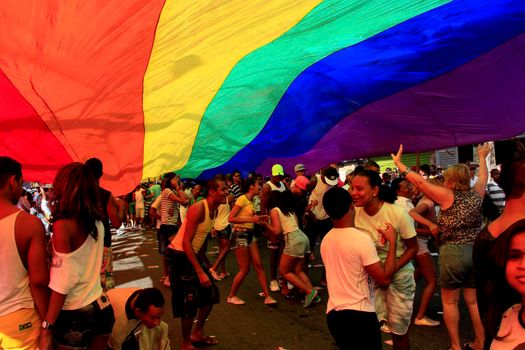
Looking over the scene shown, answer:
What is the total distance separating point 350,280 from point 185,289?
2150mm

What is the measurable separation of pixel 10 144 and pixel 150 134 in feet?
4.30

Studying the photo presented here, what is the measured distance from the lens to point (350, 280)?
107 inches

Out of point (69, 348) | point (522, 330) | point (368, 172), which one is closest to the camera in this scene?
point (522, 330)

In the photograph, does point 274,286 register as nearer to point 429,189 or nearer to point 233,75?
point 233,75

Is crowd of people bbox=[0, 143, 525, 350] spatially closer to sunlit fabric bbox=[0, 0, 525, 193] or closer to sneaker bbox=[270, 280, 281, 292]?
sunlit fabric bbox=[0, 0, 525, 193]

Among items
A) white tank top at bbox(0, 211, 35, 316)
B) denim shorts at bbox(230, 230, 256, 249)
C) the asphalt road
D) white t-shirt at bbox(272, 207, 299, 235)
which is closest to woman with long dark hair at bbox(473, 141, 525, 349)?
white tank top at bbox(0, 211, 35, 316)

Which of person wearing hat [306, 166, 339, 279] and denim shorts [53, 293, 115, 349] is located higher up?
denim shorts [53, 293, 115, 349]

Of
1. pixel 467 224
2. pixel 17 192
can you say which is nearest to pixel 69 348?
pixel 17 192

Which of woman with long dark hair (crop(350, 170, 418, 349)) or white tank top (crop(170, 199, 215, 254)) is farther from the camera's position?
white tank top (crop(170, 199, 215, 254))

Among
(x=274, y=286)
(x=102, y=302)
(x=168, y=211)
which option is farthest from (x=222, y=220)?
(x=102, y=302)

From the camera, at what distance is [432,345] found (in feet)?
14.3

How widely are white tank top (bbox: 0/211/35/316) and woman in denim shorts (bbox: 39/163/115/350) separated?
164 mm

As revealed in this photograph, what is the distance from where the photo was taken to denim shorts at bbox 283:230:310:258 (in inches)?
230

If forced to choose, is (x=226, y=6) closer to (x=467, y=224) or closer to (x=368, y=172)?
(x=368, y=172)
